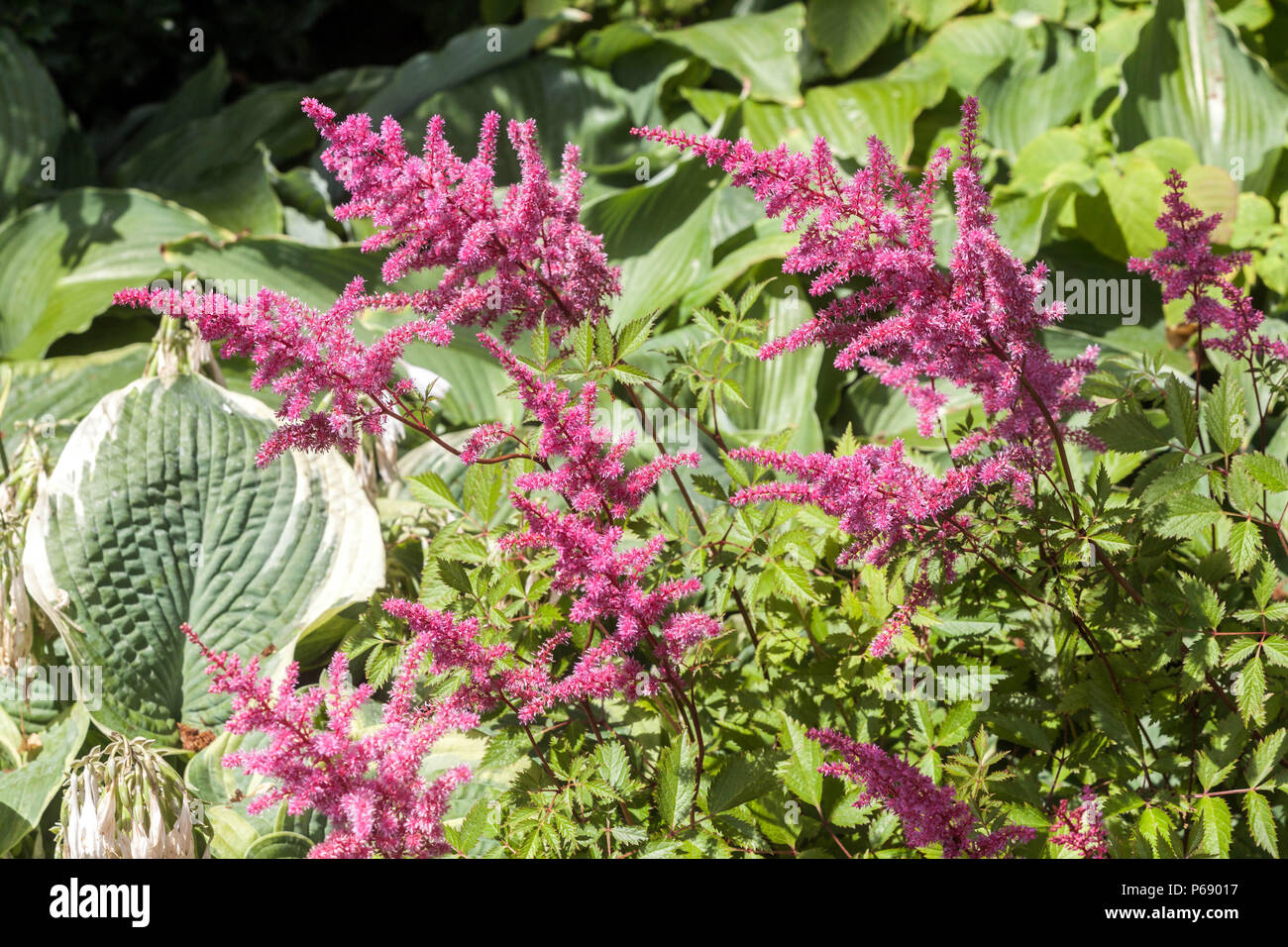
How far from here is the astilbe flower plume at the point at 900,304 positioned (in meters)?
0.89

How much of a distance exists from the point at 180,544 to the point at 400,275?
769 mm

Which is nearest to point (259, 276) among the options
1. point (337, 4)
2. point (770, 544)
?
point (770, 544)

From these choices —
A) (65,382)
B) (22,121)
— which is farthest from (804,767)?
(22,121)

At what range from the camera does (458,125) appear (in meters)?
2.70

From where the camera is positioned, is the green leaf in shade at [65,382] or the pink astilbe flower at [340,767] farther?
the green leaf in shade at [65,382]

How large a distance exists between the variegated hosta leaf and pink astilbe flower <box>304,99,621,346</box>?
557 mm

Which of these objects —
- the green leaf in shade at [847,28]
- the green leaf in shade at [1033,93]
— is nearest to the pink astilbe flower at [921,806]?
the green leaf in shade at [1033,93]

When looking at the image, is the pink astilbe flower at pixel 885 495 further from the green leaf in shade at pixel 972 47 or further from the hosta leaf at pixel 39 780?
the green leaf in shade at pixel 972 47

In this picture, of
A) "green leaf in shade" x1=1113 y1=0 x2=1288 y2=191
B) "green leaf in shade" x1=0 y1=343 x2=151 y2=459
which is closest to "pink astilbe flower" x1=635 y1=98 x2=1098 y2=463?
"green leaf in shade" x1=0 y1=343 x2=151 y2=459

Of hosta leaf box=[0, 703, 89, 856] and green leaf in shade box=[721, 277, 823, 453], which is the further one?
green leaf in shade box=[721, 277, 823, 453]

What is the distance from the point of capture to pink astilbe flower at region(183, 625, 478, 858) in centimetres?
79

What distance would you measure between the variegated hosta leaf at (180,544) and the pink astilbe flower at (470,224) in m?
0.56

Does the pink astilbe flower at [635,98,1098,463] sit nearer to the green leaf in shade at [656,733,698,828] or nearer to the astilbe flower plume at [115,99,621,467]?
the astilbe flower plume at [115,99,621,467]

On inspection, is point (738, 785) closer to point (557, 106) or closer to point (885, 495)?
point (885, 495)
